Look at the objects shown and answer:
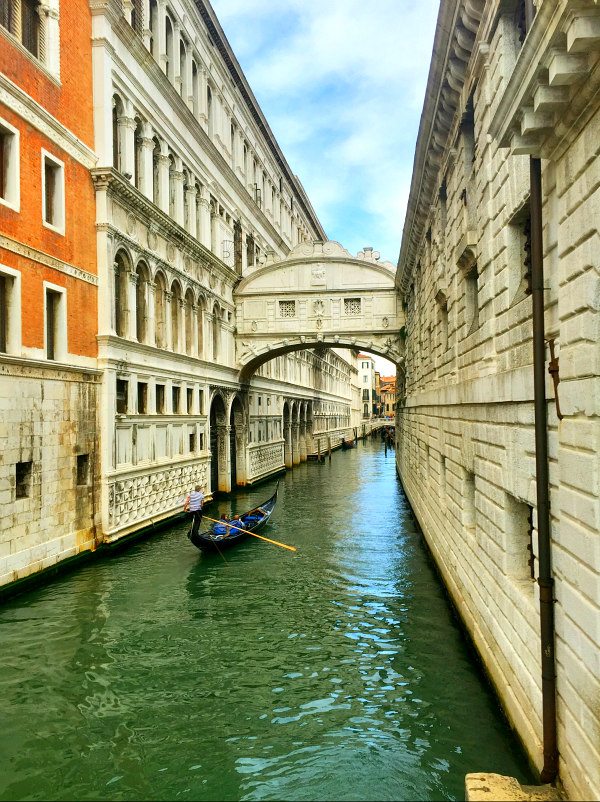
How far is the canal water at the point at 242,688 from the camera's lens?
5.56 metres

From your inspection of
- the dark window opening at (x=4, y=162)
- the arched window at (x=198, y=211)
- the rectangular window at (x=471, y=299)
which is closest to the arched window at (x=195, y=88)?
the arched window at (x=198, y=211)

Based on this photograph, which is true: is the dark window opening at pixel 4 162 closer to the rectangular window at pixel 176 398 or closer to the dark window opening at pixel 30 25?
the dark window opening at pixel 30 25

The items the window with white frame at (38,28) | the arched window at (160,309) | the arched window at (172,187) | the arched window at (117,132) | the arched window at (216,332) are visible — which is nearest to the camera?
the window with white frame at (38,28)

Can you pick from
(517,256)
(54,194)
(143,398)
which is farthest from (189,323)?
(517,256)

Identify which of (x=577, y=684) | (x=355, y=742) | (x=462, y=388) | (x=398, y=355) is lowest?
(x=355, y=742)

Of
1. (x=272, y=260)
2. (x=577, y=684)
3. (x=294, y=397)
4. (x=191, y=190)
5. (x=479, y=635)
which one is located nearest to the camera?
(x=577, y=684)

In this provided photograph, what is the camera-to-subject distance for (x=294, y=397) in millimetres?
36750

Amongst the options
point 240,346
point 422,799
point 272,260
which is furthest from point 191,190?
point 422,799

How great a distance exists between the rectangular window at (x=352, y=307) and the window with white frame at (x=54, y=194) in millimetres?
12255

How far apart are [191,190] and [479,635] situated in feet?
51.4

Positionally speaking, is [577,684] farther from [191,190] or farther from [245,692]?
[191,190]

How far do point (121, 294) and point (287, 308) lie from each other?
9.16 metres

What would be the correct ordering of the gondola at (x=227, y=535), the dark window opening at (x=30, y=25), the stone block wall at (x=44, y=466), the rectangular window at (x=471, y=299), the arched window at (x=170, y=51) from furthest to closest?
the arched window at (x=170, y=51) < the gondola at (x=227, y=535) < the dark window opening at (x=30, y=25) < the stone block wall at (x=44, y=466) < the rectangular window at (x=471, y=299)

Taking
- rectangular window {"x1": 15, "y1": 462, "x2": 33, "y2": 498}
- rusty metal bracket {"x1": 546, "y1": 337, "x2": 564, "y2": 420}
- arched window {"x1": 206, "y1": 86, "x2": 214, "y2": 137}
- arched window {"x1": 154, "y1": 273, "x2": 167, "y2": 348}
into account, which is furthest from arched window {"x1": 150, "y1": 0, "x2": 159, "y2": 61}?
rusty metal bracket {"x1": 546, "y1": 337, "x2": 564, "y2": 420}
